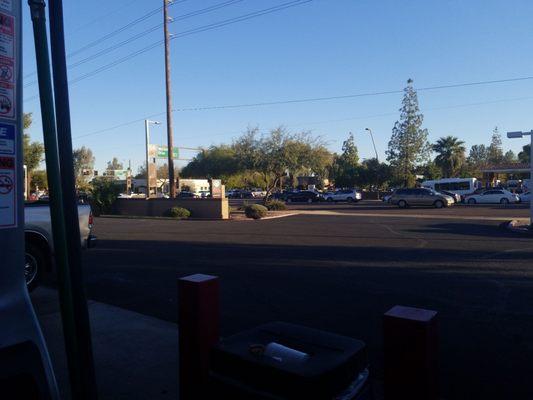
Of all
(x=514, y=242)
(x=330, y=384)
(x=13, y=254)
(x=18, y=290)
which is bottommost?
(x=514, y=242)

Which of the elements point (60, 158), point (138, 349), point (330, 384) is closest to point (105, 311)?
point (138, 349)

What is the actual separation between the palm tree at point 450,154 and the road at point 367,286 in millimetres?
62640

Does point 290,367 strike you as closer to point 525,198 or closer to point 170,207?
point 170,207

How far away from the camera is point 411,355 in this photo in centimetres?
254

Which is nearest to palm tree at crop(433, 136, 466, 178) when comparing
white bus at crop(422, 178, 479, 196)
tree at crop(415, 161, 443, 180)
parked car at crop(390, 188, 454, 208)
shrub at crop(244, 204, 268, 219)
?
tree at crop(415, 161, 443, 180)

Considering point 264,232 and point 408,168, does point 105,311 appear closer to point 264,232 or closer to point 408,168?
point 264,232

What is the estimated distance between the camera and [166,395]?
421 centimetres

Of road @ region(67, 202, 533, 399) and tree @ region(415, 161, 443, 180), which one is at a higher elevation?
tree @ region(415, 161, 443, 180)

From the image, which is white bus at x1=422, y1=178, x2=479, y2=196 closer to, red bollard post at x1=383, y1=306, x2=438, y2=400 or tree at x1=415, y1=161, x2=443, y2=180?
tree at x1=415, y1=161, x2=443, y2=180

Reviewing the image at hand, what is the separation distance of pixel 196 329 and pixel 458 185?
178ft

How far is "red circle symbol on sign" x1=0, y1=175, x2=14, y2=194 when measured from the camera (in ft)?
6.89

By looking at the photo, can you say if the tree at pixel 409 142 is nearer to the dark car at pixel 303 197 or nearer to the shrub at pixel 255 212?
the dark car at pixel 303 197

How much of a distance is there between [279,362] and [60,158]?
5.81 feet

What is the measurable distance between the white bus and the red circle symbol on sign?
53.8 m
